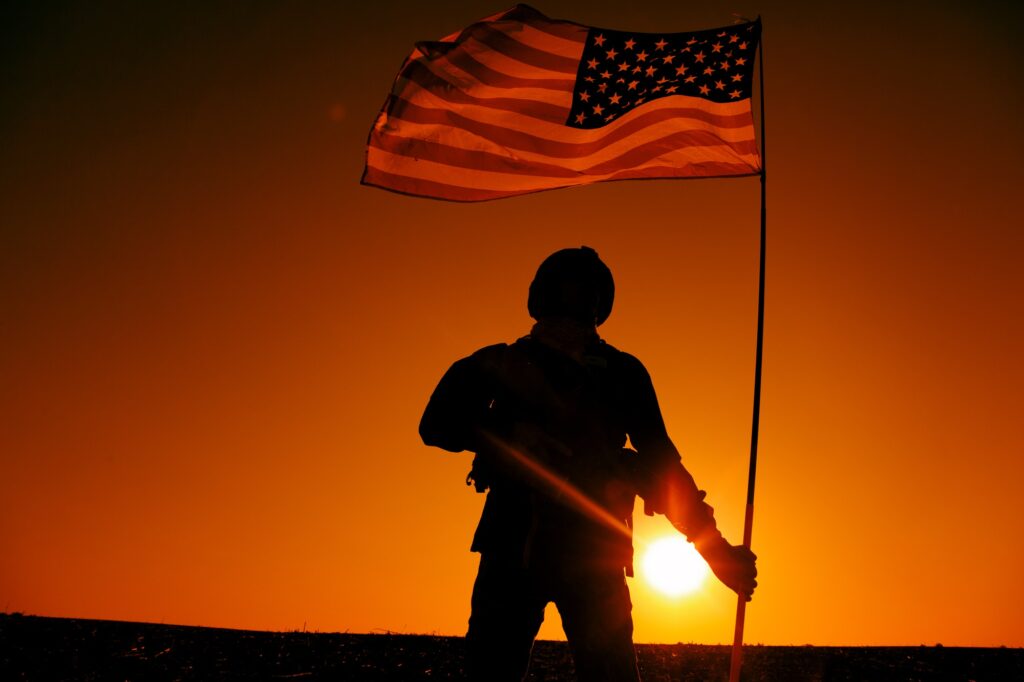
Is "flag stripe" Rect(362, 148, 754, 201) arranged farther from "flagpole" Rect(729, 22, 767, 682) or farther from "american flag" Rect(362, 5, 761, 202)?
"flagpole" Rect(729, 22, 767, 682)

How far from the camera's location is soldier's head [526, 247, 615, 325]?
3.15 m

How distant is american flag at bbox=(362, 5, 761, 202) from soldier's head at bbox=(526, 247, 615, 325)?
6.41ft

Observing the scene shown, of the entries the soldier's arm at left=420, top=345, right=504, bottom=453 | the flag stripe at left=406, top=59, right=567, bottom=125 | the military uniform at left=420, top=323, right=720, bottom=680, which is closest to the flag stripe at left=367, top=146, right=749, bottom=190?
the flag stripe at left=406, top=59, right=567, bottom=125

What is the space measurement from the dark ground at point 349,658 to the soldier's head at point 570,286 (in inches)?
138

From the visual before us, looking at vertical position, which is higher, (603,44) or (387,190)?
(603,44)

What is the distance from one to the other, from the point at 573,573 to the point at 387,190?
129 inches

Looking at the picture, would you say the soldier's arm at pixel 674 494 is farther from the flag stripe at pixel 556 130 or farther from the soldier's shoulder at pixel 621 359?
the flag stripe at pixel 556 130

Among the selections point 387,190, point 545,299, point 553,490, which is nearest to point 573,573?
point 553,490

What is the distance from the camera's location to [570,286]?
3.15 meters

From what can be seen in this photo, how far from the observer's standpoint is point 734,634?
127 inches

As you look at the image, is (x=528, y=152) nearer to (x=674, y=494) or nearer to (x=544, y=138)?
(x=544, y=138)

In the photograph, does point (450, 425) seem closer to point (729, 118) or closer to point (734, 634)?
point (734, 634)

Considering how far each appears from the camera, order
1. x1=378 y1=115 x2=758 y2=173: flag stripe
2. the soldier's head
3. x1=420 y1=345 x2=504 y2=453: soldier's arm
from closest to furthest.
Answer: x1=420 y1=345 x2=504 y2=453: soldier's arm
the soldier's head
x1=378 y1=115 x2=758 y2=173: flag stripe

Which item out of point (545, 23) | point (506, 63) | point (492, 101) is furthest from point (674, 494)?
point (545, 23)
